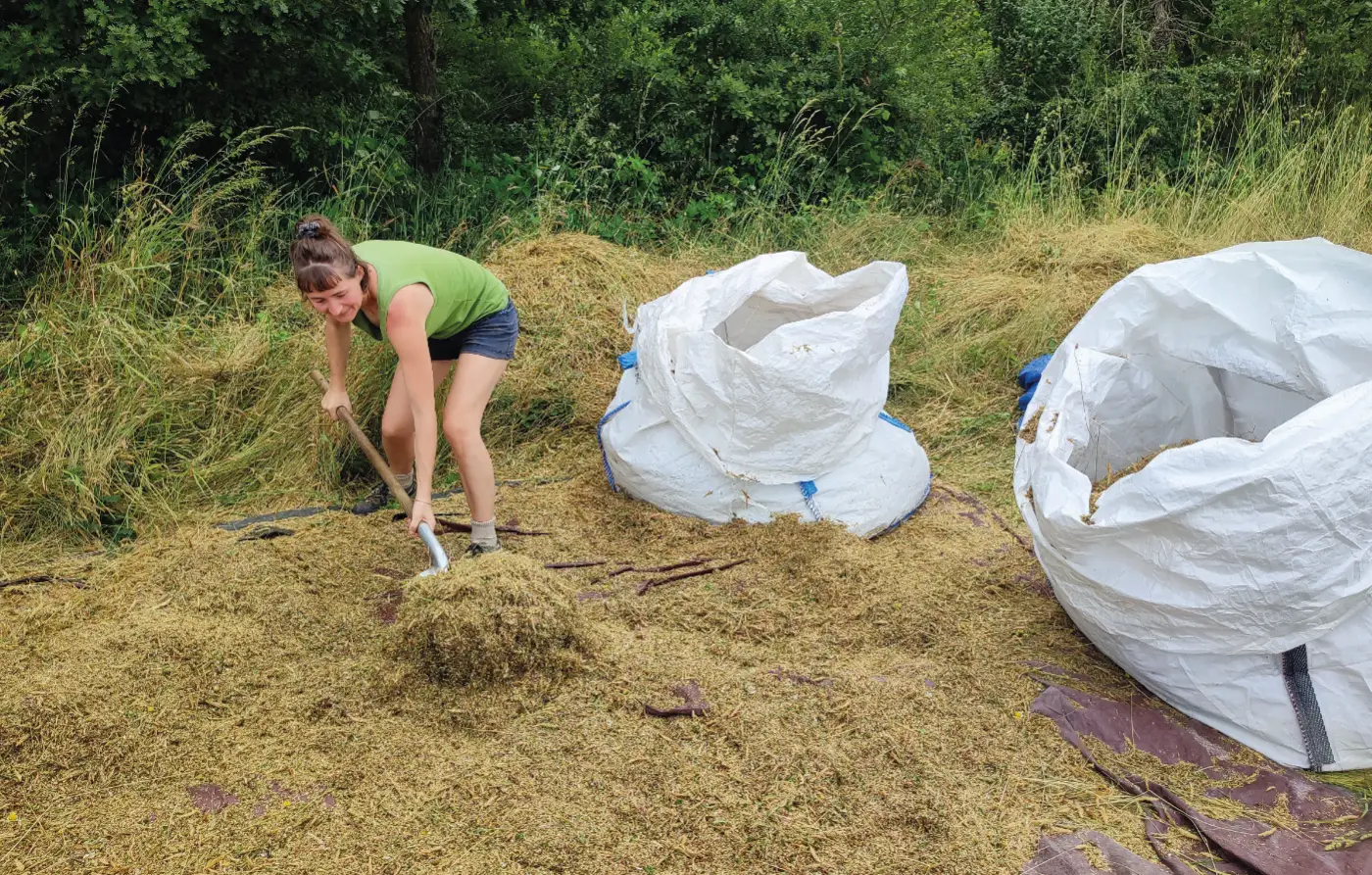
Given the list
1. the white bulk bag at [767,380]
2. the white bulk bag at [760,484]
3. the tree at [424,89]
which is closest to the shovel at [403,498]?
the white bulk bag at [760,484]

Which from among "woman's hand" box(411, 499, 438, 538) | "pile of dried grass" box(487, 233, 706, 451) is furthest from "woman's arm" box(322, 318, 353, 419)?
"pile of dried grass" box(487, 233, 706, 451)

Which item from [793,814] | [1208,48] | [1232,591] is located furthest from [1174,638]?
[1208,48]

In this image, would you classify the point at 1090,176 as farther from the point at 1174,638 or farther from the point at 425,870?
the point at 425,870

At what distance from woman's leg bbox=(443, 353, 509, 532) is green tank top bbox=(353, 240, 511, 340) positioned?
4.9 inches

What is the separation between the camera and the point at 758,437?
3018 millimetres

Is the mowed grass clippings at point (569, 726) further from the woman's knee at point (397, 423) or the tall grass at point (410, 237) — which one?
the tall grass at point (410, 237)

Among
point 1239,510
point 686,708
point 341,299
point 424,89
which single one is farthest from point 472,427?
point 424,89

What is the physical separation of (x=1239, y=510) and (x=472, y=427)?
178 cm

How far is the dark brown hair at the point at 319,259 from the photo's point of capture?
2461 mm

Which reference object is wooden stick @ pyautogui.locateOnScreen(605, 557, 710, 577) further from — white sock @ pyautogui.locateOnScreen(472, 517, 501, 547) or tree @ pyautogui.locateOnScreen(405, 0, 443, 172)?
tree @ pyautogui.locateOnScreen(405, 0, 443, 172)

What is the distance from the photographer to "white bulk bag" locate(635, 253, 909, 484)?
9.70 ft

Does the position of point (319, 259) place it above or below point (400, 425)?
above

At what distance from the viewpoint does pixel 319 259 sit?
2461 mm

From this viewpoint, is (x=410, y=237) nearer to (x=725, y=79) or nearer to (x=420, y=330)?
(x=725, y=79)
